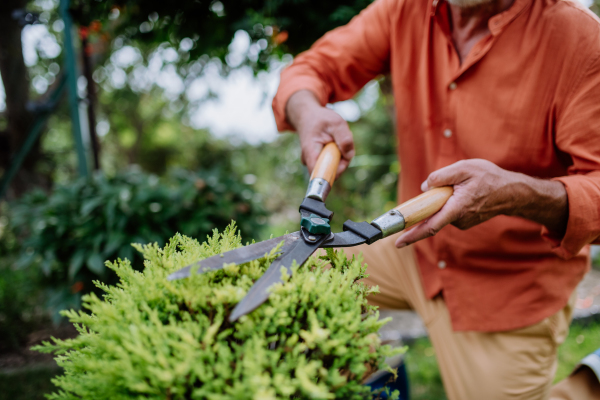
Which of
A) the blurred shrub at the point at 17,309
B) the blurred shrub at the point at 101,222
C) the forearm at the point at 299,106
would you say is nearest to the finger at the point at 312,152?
the forearm at the point at 299,106

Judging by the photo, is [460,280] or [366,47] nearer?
[460,280]

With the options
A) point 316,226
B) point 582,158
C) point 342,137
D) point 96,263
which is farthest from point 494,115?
point 96,263

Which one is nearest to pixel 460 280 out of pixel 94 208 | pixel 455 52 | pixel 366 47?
pixel 455 52

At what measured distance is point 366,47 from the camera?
6.66 feet

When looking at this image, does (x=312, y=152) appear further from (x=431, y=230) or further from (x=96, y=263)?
(x=96, y=263)

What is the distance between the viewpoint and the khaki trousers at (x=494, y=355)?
68.7 inches

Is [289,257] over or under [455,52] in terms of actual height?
under

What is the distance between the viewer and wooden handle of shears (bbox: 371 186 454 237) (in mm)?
1225

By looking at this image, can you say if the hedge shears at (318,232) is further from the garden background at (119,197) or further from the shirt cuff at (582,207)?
the garden background at (119,197)

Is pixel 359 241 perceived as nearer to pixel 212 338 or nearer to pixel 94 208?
pixel 212 338

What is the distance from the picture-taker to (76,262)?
124 inches

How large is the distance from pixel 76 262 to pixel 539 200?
339cm

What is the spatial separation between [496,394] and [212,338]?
162cm

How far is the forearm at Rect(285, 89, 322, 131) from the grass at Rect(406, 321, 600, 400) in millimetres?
2708
